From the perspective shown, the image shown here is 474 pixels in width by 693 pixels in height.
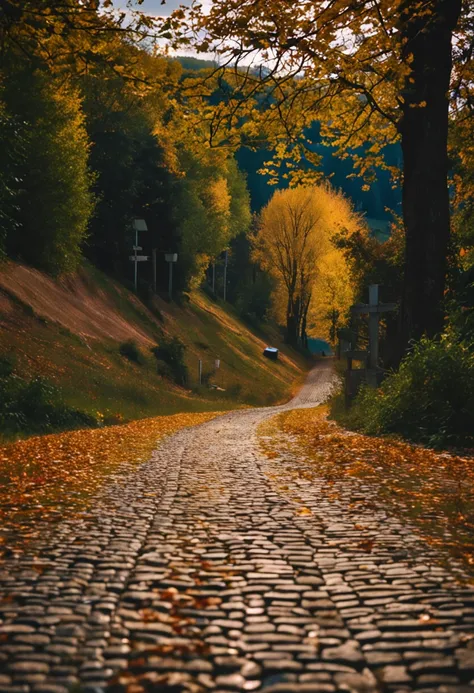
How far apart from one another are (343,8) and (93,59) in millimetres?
3730

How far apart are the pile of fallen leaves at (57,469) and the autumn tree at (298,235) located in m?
49.9

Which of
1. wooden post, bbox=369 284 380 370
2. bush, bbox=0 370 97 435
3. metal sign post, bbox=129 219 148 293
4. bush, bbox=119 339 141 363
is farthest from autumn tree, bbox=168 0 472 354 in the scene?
metal sign post, bbox=129 219 148 293

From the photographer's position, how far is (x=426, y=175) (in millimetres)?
15406

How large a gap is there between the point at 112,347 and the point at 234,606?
33.4 m

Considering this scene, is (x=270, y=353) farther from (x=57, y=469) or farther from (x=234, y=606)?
(x=234, y=606)

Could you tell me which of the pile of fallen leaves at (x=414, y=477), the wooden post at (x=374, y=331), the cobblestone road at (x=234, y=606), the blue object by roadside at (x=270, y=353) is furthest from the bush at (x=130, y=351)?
the cobblestone road at (x=234, y=606)

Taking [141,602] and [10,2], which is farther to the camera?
[10,2]

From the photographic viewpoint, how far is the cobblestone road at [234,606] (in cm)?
339

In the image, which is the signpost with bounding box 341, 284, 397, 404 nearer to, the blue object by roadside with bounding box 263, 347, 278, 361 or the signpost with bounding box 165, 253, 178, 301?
the signpost with bounding box 165, 253, 178, 301

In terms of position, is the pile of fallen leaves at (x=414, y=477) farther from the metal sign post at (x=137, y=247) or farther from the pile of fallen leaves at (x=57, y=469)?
the metal sign post at (x=137, y=247)

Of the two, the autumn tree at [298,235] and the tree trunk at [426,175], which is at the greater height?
the autumn tree at [298,235]

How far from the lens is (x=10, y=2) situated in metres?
9.96

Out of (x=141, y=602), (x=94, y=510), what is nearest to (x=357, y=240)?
(x=94, y=510)

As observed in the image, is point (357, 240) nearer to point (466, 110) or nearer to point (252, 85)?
point (466, 110)
